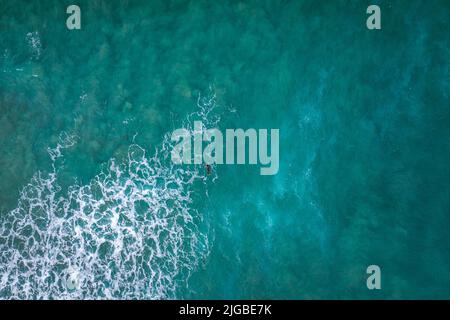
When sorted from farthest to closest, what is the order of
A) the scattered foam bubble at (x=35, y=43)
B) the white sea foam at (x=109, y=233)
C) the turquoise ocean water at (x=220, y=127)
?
1. the scattered foam bubble at (x=35, y=43)
2. the white sea foam at (x=109, y=233)
3. the turquoise ocean water at (x=220, y=127)

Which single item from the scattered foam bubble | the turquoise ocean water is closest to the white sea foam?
the turquoise ocean water

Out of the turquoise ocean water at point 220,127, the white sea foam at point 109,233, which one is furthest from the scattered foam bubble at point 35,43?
the white sea foam at point 109,233

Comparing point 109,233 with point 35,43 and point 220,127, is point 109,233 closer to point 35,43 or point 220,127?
point 220,127

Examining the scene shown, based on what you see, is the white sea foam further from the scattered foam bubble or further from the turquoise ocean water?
the scattered foam bubble

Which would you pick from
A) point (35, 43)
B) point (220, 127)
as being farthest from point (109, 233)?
point (35, 43)

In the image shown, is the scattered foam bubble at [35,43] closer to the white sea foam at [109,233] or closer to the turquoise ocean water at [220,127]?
the turquoise ocean water at [220,127]
